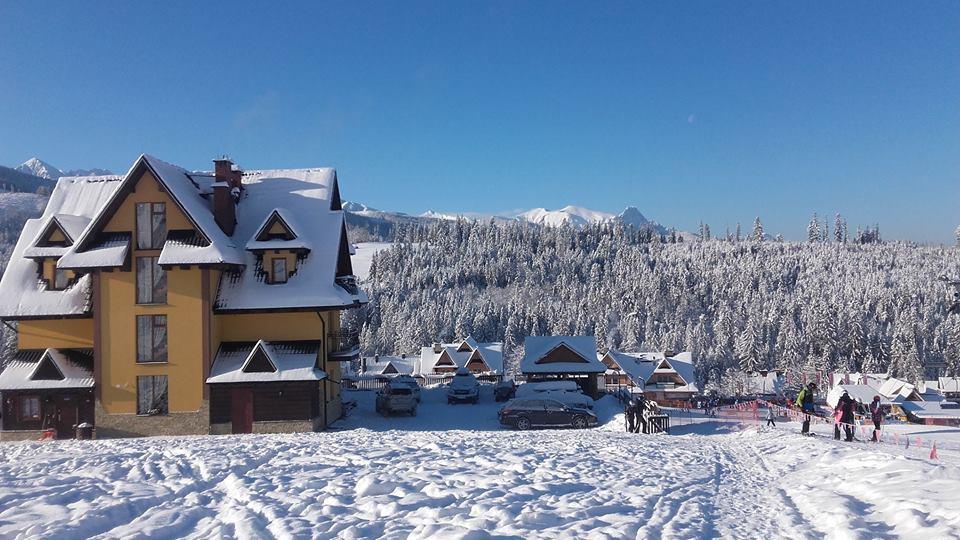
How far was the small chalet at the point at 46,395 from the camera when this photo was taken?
80.0 ft

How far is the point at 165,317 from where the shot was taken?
80.9 feet

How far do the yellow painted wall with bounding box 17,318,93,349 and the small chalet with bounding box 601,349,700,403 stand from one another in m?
59.1

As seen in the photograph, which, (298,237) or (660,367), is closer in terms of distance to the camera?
(298,237)

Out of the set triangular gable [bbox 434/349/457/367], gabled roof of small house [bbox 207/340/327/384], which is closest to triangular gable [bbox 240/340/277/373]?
gabled roof of small house [bbox 207/340/327/384]

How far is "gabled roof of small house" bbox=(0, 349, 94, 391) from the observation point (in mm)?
24234

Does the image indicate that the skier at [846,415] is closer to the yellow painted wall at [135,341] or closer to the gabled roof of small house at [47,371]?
the yellow painted wall at [135,341]

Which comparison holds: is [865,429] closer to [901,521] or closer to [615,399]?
[615,399]

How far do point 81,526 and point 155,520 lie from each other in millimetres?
817

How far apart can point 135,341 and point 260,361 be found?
4883 millimetres

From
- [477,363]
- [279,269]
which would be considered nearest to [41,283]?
[279,269]

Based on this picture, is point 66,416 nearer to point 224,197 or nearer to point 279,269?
point 279,269

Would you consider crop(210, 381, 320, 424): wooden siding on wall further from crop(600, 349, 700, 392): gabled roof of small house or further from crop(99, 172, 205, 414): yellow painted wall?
crop(600, 349, 700, 392): gabled roof of small house

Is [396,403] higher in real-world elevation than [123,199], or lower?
lower

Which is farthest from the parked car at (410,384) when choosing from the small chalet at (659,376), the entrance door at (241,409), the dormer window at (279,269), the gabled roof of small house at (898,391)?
the gabled roof of small house at (898,391)
